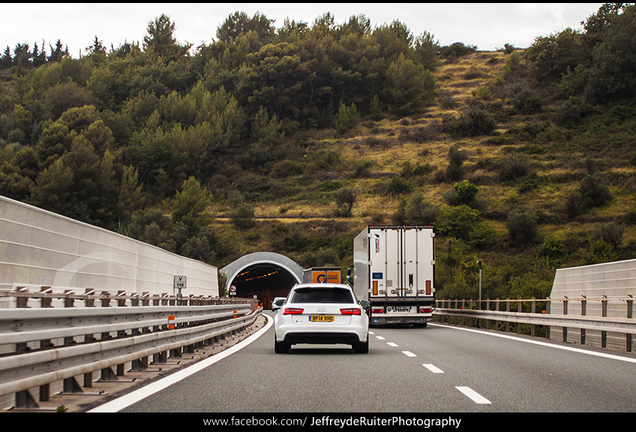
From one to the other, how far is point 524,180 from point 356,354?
89.0 metres

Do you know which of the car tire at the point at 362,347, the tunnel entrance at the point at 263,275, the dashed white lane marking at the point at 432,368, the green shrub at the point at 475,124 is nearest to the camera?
the dashed white lane marking at the point at 432,368

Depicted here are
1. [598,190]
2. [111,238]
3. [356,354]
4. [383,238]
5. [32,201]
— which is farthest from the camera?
[598,190]

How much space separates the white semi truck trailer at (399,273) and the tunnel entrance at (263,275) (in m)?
39.1

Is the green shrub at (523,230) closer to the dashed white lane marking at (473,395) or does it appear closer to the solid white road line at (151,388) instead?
the solid white road line at (151,388)

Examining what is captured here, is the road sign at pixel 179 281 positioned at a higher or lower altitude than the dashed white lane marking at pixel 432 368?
higher

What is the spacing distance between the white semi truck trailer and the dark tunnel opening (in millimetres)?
44301

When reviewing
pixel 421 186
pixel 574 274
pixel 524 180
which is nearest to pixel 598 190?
pixel 524 180

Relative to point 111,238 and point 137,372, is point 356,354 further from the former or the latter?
point 111,238

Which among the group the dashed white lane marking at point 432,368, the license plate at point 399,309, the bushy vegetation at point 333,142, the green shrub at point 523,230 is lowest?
the dashed white lane marking at point 432,368

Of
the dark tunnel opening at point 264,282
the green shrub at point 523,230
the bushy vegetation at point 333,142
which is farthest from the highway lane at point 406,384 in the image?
the green shrub at point 523,230

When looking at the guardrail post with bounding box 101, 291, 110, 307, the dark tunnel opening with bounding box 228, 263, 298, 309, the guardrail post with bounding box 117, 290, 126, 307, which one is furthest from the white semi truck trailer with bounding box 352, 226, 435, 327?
the dark tunnel opening with bounding box 228, 263, 298, 309

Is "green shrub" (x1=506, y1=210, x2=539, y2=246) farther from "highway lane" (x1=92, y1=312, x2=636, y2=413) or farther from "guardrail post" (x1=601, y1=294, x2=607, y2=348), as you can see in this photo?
"highway lane" (x1=92, y1=312, x2=636, y2=413)

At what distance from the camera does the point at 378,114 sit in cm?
13850

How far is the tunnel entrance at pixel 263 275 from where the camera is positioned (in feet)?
236
